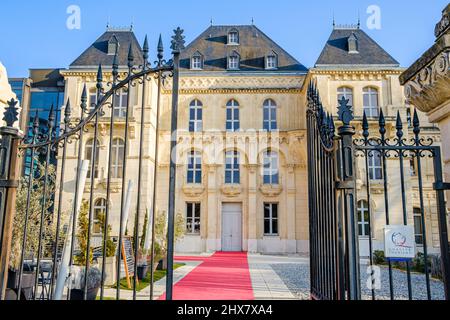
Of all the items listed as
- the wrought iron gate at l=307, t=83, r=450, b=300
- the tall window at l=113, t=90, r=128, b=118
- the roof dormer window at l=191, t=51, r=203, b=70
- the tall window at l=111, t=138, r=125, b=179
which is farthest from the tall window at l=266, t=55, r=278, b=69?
the wrought iron gate at l=307, t=83, r=450, b=300

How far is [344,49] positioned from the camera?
21266mm

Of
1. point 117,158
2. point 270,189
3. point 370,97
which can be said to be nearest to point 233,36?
point 370,97

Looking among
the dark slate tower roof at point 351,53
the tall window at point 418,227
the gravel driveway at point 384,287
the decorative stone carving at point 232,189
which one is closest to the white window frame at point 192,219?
the decorative stone carving at point 232,189

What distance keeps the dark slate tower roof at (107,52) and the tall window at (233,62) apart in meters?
5.19

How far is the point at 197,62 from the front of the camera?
22219 mm

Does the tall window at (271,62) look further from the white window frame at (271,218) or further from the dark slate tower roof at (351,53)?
the white window frame at (271,218)

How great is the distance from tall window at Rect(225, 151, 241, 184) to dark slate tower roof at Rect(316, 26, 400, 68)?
6767 mm

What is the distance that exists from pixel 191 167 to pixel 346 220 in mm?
18470

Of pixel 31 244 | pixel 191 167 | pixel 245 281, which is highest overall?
pixel 191 167

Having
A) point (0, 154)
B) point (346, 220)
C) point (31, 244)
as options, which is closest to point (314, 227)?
point (346, 220)

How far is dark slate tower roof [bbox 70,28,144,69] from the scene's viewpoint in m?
20.9

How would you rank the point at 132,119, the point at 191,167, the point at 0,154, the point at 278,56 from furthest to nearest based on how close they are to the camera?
the point at 278,56 → the point at 191,167 → the point at 132,119 → the point at 0,154
